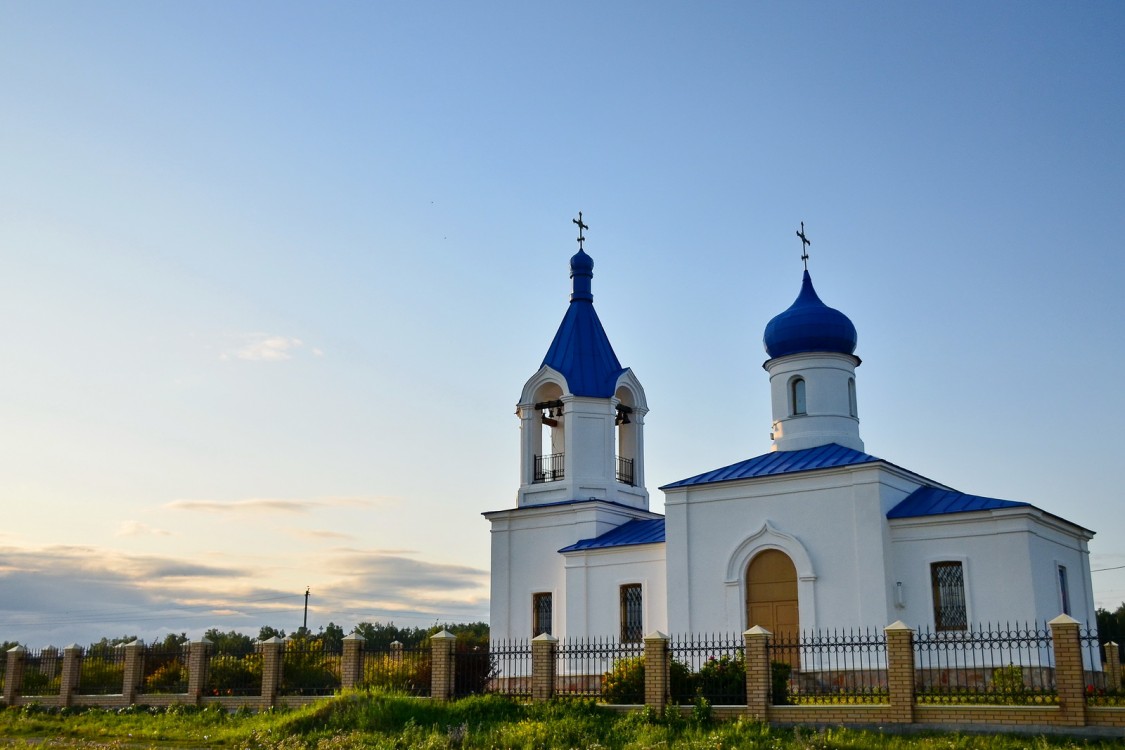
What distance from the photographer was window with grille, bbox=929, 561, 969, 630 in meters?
19.1

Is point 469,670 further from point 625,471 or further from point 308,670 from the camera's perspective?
point 625,471

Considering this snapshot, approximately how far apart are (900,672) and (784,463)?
24.2 ft

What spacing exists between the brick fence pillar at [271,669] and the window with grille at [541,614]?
581 centimetres

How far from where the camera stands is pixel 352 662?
20.3m

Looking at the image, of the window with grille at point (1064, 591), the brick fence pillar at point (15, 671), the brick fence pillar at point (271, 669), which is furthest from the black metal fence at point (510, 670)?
the brick fence pillar at point (15, 671)

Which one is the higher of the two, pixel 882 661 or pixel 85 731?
pixel 882 661

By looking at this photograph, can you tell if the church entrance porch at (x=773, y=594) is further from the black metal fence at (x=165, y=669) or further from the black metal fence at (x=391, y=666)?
the black metal fence at (x=165, y=669)

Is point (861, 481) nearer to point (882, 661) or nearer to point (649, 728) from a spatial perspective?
point (882, 661)

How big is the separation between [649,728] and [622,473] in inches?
439

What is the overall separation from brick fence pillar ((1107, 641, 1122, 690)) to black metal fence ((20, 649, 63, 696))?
21612 millimetres

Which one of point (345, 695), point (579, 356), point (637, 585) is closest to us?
point (345, 695)

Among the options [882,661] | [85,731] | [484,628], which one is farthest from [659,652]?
[484,628]

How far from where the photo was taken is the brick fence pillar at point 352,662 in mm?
20219

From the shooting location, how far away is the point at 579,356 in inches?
1021
